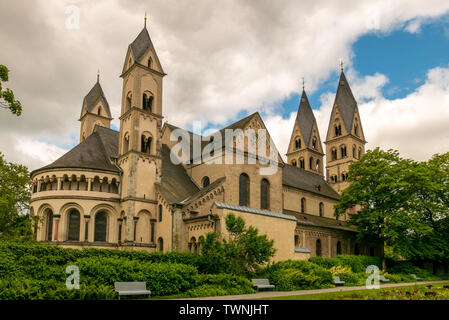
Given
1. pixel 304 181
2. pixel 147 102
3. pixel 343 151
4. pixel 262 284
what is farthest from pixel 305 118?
pixel 262 284

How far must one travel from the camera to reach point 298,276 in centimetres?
2495

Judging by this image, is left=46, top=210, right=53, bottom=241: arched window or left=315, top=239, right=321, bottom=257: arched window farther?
left=315, top=239, right=321, bottom=257: arched window

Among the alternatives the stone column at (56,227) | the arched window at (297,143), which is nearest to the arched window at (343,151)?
the arched window at (297,143)

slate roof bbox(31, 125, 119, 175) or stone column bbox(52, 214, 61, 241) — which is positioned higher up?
slate roof bbox(31, 125, 119, 175)

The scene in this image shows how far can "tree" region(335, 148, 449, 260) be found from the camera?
4031 cm

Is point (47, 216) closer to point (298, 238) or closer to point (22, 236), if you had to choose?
point (22, 236)

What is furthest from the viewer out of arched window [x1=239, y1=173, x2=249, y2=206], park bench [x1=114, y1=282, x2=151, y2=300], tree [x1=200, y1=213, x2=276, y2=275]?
arched window [x1=239, y1=173, x2=249, y2=206]

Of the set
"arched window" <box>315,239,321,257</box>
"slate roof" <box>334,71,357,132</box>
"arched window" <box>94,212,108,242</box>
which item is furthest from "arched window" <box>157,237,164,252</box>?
"slate roof" <box>334,71,357,132</box>

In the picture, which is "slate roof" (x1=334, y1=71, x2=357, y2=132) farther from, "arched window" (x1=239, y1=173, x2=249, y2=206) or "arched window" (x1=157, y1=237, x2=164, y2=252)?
"arched window" (x1=157, y1=237, x2=164, y2=252)

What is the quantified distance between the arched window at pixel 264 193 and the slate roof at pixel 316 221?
15.9 feet

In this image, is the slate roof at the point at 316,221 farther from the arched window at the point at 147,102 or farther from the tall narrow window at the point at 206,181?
the arched window at the point at 147,102

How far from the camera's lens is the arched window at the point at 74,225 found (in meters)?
34.9

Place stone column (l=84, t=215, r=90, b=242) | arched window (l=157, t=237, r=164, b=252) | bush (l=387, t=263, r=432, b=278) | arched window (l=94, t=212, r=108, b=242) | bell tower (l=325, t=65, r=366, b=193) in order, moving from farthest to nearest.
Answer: bell tower (l=325, t=65, r=366, b=193) < bush (l=387, t=263, r=432, b=278) < arched window (l=157, t=237, r=164, b=252) < arched window (l=94, t=212, r=108, b=242) < stone column (l=84, t=215, r=90, b=242)

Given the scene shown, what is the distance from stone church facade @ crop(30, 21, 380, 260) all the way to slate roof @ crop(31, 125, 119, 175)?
0.10m
